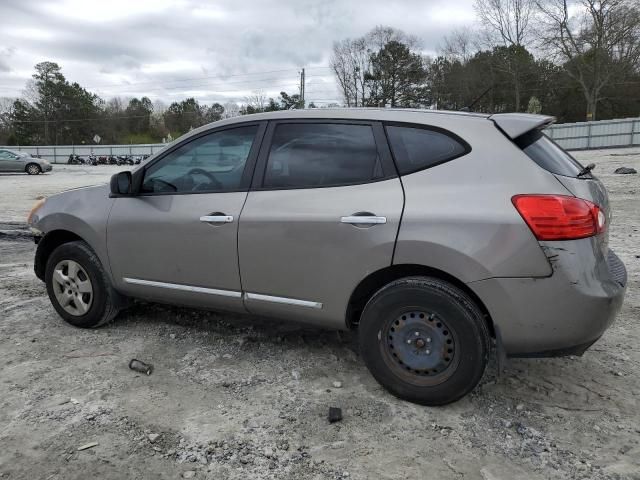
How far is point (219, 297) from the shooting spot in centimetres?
353

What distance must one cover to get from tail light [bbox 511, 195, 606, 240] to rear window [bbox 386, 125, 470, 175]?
483mm

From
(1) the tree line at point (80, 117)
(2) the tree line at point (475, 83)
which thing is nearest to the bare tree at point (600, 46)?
(2) the tree line at point (475, 83)

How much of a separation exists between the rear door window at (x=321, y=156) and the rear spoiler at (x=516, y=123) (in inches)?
28.1

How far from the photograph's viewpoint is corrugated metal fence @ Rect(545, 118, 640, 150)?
32.8m

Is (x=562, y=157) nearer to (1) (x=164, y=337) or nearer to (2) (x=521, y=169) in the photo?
(2) (x=521, y=169)

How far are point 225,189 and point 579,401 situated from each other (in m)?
2.61

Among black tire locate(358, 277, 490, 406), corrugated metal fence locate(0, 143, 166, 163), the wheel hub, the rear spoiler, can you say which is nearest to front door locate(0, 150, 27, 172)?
corrugated metal fence locate(0, 143, 166, 163)

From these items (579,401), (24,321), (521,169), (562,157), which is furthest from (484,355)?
(24,321)

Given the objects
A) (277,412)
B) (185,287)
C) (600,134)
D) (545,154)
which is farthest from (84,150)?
(545,154)

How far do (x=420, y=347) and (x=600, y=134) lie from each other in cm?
3699

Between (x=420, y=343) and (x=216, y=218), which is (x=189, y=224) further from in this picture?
(x=420, y=343)

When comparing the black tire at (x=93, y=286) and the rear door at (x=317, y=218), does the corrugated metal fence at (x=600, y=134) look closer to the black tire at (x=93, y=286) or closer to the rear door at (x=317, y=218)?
the rear door at (x=317, y=218)

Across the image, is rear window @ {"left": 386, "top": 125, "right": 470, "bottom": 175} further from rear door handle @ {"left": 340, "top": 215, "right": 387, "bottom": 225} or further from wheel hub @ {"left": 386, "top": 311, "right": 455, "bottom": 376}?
wheel hub @ {"left": 386, "top": 311, "right": 455, "bottom": 376}

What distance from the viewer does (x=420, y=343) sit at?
113 inches
